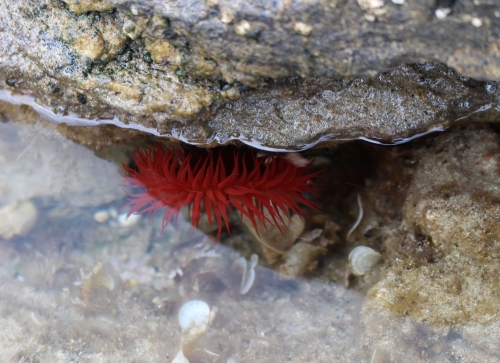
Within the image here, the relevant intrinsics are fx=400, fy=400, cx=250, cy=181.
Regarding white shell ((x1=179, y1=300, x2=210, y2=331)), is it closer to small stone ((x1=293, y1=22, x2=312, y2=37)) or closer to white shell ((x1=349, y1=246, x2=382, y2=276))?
white shell ((x1=349, y1=246, x2=382, y2=276))

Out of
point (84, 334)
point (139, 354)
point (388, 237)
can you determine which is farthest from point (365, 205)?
point (84, 334)

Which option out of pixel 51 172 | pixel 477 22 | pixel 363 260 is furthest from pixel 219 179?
pixel 477 22

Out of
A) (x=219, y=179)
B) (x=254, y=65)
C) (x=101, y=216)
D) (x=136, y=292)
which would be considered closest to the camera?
(x=254, y=65)

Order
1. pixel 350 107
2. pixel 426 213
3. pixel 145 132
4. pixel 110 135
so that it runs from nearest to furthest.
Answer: pixel 350 107 → pixel 426 213 → pixel 145 132 → pixel 110 135

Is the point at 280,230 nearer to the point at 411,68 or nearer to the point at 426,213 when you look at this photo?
the point at 426,213

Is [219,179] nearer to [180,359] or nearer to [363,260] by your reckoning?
[363,260]
